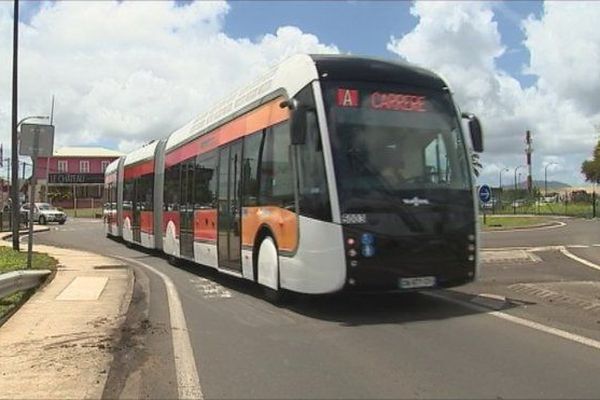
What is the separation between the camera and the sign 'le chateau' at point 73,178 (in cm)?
11238

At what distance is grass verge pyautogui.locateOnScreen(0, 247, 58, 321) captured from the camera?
40.0 ft

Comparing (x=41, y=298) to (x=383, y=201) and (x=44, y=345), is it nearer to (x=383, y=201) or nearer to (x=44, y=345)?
(x=44, y=345)

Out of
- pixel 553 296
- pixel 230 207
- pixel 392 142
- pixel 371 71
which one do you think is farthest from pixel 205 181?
pixel 553 296

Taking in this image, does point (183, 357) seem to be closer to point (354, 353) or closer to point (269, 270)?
point (354, 353)

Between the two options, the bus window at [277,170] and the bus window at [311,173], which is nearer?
the bus window at [311,173]

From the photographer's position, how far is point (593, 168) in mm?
94312

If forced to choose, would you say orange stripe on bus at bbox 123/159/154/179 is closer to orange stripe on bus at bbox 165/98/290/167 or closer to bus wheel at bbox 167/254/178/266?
bus wheel at bbox 167/254/178/266

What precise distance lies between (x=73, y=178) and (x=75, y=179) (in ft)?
1.08

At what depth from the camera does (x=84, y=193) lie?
115 metres

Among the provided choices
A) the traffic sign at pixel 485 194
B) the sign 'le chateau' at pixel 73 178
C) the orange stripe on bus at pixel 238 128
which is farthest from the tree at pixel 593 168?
the orange stripe on bus at pixel 238 128

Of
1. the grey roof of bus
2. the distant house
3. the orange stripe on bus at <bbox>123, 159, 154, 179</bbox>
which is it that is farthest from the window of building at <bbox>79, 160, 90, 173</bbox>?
the grey roof of bus

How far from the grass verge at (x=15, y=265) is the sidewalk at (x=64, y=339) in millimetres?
244

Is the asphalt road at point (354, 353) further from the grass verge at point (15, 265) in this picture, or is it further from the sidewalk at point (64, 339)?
the grass verge at point (15, 265)

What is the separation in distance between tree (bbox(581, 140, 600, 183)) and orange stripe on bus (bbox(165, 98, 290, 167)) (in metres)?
70.3
